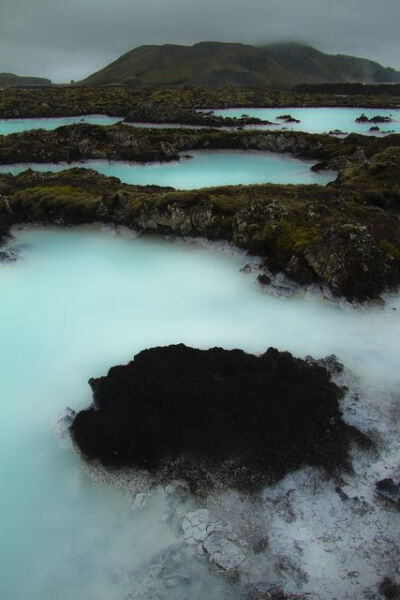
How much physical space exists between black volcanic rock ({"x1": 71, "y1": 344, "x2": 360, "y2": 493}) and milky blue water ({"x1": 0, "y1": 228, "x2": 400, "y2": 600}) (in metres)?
0.75

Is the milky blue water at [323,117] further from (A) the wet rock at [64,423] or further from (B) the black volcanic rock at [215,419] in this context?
(A) the wet rock at [64,423]

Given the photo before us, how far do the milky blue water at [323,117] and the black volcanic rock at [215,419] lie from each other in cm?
4265

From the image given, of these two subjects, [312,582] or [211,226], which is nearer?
[312,582]

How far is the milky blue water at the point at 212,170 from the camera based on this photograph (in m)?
27.0

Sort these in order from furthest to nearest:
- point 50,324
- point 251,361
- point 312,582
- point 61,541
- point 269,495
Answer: point 50,324 < point 251,361 < point 269,495 < point 61,541 < point 312,582

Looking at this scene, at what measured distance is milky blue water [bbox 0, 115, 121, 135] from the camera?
5128 cm

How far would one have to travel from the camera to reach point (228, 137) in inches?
1470

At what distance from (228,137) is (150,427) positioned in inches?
1327

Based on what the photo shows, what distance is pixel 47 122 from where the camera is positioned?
5550 centimetres

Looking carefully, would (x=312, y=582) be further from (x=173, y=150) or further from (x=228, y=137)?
(x=228, y=137)

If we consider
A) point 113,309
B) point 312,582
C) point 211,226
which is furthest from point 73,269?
point 312,582

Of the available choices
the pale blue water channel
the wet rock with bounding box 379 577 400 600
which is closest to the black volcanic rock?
the wet rock with bounding box 379 577 400 600

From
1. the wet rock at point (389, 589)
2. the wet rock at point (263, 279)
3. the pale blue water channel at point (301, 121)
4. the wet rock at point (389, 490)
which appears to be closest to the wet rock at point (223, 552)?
the wet rock at point (389, 589)

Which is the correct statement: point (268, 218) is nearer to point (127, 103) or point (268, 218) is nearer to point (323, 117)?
point (323, 117)
